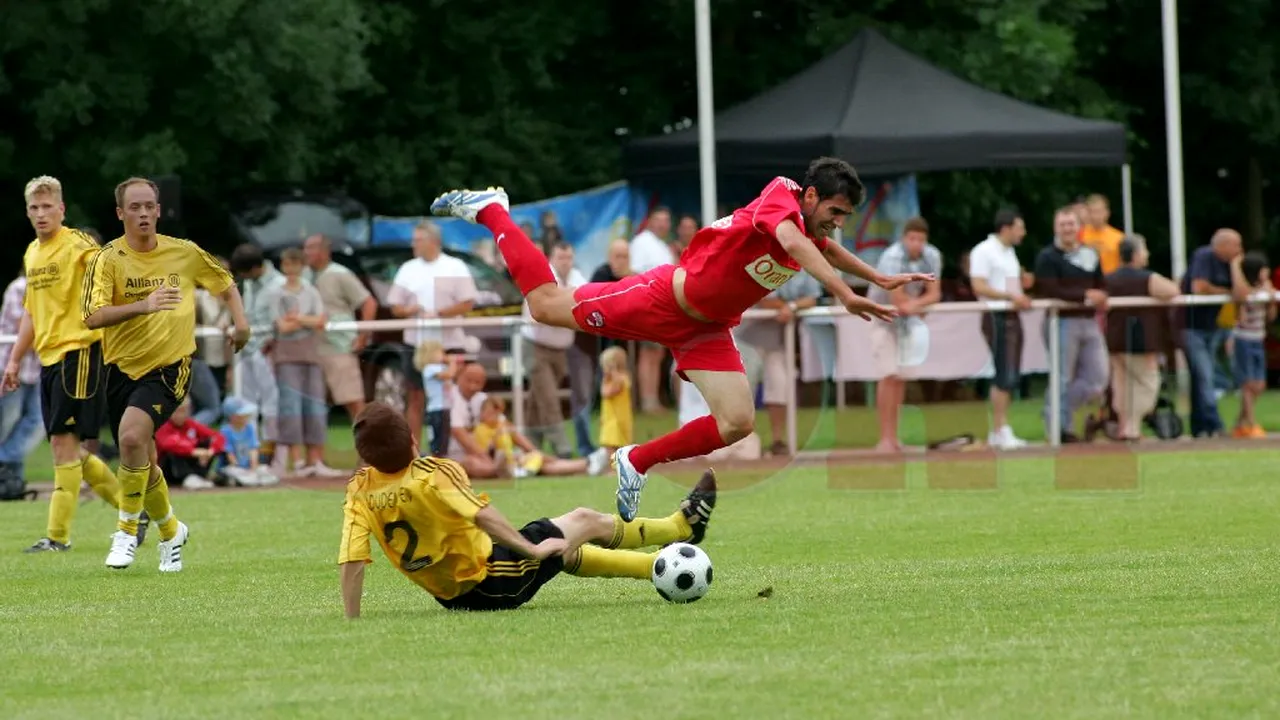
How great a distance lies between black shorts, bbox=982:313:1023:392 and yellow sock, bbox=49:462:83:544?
30.6ft

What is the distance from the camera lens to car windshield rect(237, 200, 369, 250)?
90.7 feet

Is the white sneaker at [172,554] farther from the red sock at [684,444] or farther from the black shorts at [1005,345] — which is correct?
the black shorts at [1005,345]

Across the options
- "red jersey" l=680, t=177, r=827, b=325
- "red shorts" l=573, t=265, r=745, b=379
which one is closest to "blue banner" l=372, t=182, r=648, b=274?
"red shorts" l=573, t=265, r=745, b=379

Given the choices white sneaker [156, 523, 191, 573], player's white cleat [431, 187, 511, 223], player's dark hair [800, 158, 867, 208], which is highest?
player's dark hair [800, 158, 867, 208]

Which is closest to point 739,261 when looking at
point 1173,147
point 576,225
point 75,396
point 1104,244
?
point 75,396

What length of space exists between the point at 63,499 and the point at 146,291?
194 cm

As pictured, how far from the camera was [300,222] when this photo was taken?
92.0 ft

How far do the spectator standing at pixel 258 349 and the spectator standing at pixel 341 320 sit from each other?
0.46 meters

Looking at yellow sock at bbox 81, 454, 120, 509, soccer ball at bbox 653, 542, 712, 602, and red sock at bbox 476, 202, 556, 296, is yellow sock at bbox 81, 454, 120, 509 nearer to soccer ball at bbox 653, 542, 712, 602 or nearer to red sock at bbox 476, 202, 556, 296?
red sock at bbox 476, 202, 556, 296

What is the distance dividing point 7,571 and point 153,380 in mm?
1336

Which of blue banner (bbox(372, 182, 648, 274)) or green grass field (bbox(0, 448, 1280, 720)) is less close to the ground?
blue banner (bbox(372, 182, 648, 274))

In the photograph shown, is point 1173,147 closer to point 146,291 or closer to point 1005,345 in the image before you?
point 1005,345

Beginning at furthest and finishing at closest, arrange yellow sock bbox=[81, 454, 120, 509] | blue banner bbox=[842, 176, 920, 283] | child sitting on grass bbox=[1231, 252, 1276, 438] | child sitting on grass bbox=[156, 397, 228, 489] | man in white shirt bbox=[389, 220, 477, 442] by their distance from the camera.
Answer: blue banner bbox=[842, 176, 920, 283]
child sitting on grass bbox=[1231, 252, 1276, 438]
man in white shirt bbox=[389, 220, 477, 442]
child sitting on grass bbox=[156, 397, 228, 489]
yellow sock bbox=[81, 454, 120, 509]

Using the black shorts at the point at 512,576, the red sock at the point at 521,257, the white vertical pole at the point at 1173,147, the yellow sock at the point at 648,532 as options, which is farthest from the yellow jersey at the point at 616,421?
the black shorts at the point at 512,576
